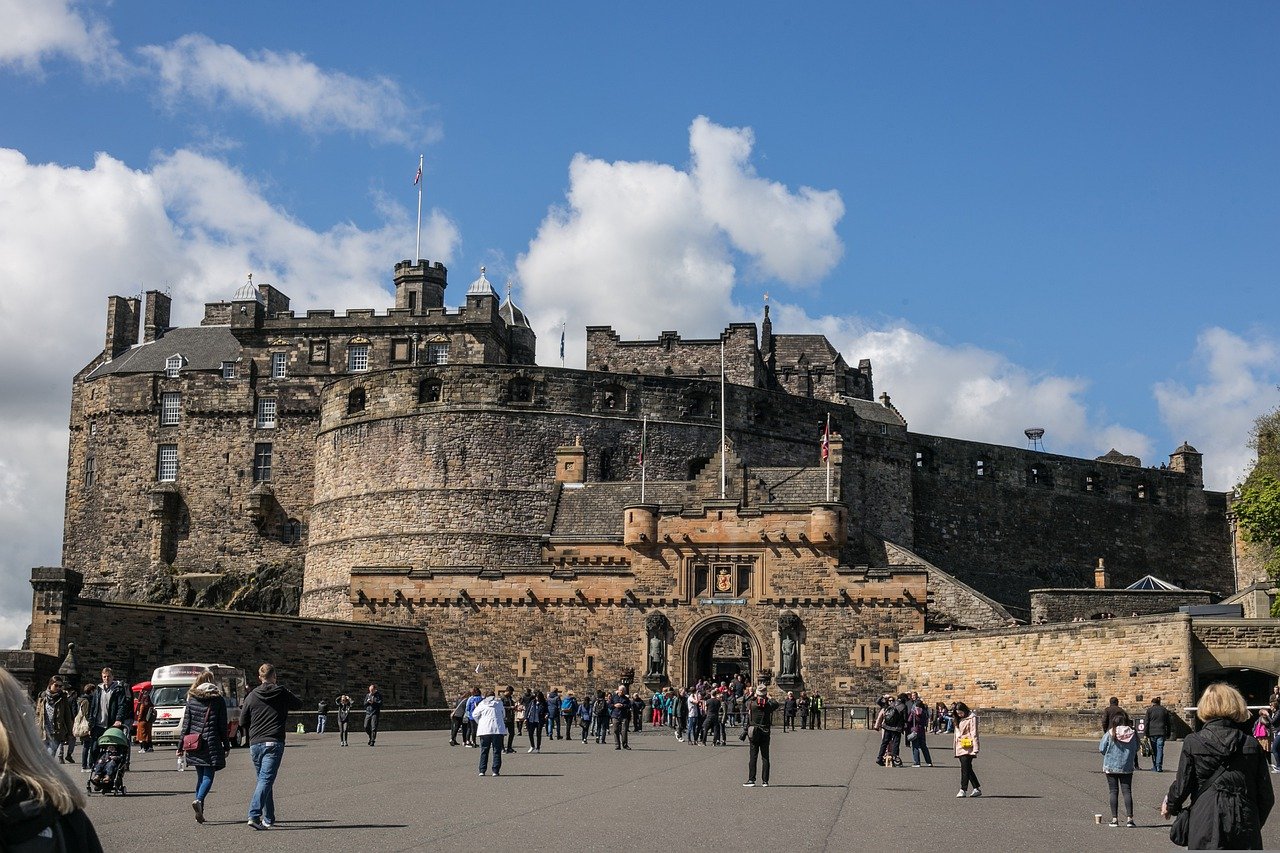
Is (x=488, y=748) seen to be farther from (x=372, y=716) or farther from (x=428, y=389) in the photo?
(x=428, y=389)

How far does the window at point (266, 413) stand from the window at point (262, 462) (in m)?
0.70

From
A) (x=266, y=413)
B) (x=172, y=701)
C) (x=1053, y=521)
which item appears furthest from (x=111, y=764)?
(x=1053, y=521)

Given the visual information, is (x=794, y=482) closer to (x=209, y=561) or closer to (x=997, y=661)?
(x=997, y=661)

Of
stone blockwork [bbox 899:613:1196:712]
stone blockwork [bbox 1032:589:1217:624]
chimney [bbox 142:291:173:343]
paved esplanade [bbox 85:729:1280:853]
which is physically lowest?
paved esplanade [bbox 85:729:1280:853]

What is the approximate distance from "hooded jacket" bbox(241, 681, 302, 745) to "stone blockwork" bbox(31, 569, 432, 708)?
20.2 m

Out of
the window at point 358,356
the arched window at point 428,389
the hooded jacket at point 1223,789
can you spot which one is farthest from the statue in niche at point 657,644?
the hooded jacket at point 1223,789

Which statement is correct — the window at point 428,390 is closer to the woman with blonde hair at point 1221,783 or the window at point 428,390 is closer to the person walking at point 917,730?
the person walking at point 917,730

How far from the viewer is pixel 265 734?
44.7 ft

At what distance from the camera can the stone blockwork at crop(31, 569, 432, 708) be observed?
3328 centimetres

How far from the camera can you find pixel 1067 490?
2571 inches

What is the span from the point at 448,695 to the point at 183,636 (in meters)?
8.58

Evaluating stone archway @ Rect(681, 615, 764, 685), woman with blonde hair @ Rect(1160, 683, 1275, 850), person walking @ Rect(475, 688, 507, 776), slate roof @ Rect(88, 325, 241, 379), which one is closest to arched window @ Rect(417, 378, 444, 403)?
slate roof @ Rect(88, 325, 241, 379)

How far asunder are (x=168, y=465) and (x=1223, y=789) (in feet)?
174

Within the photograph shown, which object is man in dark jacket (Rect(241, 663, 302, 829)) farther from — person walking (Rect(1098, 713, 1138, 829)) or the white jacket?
person walking (Rect(1098, 713, 1138, 829))
